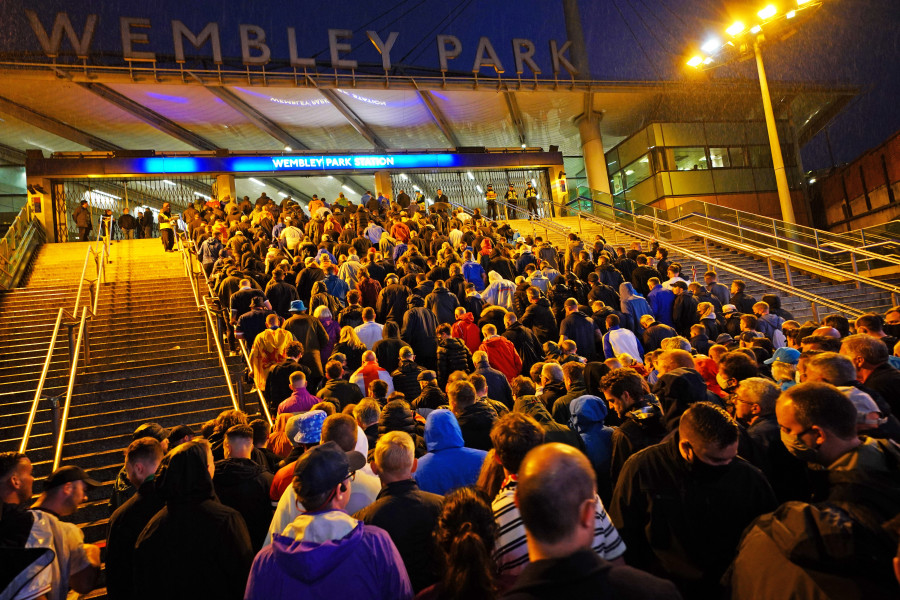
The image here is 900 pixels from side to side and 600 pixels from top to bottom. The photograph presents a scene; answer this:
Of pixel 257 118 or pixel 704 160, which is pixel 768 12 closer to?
pixel 704 160

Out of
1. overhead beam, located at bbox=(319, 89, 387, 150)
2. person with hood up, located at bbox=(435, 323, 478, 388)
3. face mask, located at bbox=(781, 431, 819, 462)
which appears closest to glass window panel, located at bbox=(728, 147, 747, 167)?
overhead beam, located at bbox=(319, 89, 387, 150)

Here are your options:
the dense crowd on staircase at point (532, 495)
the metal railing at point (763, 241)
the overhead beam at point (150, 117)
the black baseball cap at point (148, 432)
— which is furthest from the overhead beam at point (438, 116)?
the black baseball cap at point (148, 432)

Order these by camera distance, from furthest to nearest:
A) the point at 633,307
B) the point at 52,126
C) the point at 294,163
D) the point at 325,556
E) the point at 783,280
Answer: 1. the point at 294,163
2. the point at 52,126
3. the point at 783,280
4. the point at 633,307
5. the point at 325,556

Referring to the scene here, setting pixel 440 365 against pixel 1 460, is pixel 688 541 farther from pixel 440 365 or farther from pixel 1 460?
pixel 440 365

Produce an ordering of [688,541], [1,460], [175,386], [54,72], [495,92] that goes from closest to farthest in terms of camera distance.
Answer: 1. [688,541]
2. [1,460]
3. [175,386]
4. [54,72]
5. [495,92]

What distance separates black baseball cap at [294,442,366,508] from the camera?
2.17 m

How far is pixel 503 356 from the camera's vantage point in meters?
7.07

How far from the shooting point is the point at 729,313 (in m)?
8.30

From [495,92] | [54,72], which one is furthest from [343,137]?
[54,72]

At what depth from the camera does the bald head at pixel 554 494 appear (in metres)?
1.50

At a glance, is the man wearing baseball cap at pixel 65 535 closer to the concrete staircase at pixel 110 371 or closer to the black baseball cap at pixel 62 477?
the black baseball cap at pixel 62 477

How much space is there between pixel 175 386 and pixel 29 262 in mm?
9758

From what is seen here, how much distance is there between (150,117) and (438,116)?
12.6 meters

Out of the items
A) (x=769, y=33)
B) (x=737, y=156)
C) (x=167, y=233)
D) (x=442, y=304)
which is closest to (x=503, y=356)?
(x=442, y=304)
